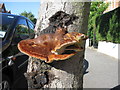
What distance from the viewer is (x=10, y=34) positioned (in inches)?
121

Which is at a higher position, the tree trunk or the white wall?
the tree trunk

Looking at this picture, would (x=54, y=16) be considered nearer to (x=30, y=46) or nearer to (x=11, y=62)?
(x=30, y=46)

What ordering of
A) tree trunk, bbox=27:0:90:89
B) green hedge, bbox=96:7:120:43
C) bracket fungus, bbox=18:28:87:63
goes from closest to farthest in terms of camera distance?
bracket fungus, bbox=18:28:87:63 < tree trunk, bbox=27:0:90:89 < green hedge, bbox=96:7:120:43

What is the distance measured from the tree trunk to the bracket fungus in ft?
0.42

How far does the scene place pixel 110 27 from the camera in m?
11.0

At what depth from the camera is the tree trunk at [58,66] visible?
100cm

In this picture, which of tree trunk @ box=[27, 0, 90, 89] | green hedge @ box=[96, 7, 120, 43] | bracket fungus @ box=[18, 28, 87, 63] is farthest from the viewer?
green hedge @ box=[96, 7, 120, 43]

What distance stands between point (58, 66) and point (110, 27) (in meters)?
10.9

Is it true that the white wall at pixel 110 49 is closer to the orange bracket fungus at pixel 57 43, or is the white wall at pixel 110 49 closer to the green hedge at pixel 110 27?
the green hedge at pixel 110 27

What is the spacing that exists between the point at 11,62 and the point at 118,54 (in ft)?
26.7

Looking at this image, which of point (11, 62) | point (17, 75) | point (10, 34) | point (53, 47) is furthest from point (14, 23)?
point (53, 47)

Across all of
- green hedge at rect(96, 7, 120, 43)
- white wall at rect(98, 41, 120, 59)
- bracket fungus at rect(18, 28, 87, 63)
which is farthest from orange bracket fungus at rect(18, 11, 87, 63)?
green hedge at rect(96, 7, 120, 43)

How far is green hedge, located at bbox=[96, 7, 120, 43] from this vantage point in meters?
9.80

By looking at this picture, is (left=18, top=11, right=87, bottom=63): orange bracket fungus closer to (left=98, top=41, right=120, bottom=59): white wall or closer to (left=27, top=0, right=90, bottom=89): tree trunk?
(left=27, top=0, right=90, bottom=89): tree trunk
